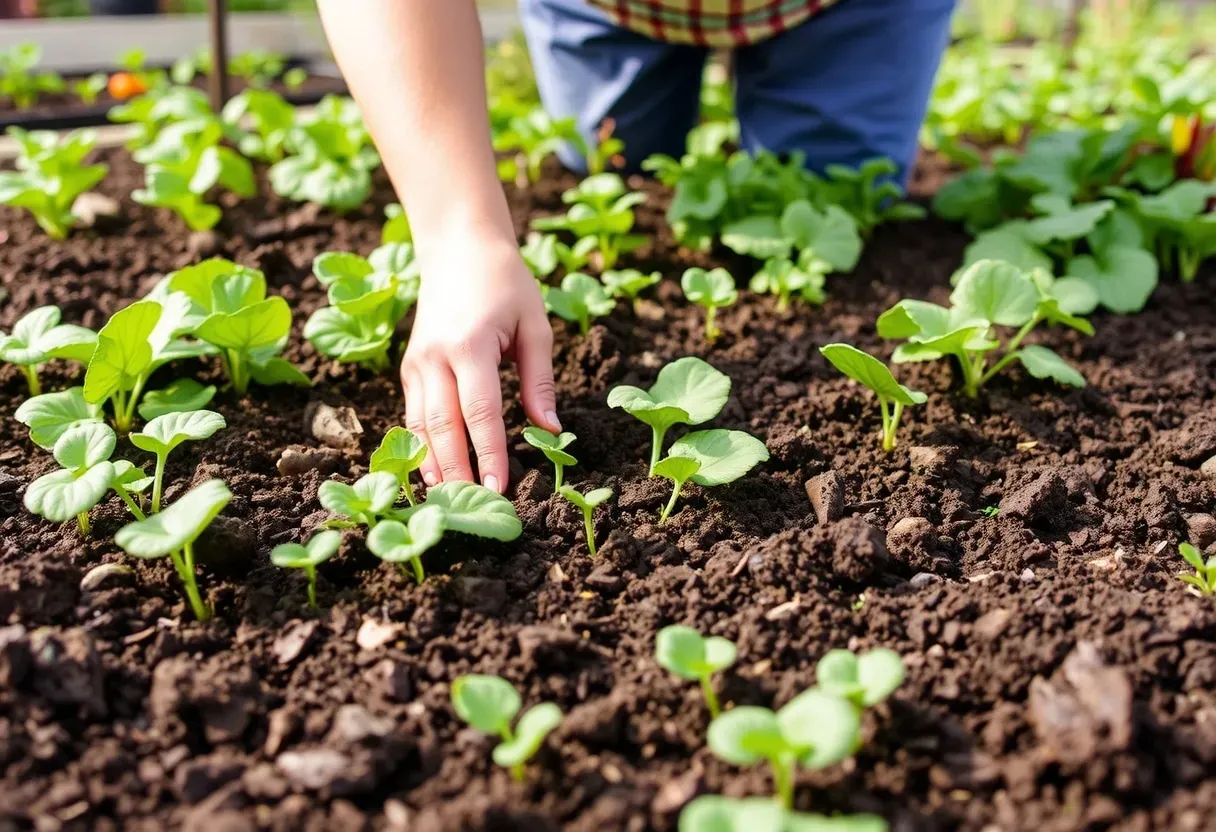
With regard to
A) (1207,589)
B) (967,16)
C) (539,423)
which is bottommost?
(967,16)

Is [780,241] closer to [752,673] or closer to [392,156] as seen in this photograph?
[392,156]

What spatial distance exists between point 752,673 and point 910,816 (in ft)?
0.83

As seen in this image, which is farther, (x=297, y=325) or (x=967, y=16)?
(x=967, y=16)

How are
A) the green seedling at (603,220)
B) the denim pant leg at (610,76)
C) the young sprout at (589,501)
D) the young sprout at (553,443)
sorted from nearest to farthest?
1. the young sprout at (589,501)
2. the young sprout at (553,443)
3. the green seedling at (603,220)
4. the denim pant leg at (610,76)

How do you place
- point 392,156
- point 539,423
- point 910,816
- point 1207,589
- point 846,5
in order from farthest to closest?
point 846,5 → point 392,156 → point 539,423 → point 1207,589 → point 910,816

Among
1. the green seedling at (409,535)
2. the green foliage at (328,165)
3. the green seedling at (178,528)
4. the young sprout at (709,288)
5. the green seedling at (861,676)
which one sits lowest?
the young sprout at (709,288)

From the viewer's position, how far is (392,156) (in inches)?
69.9

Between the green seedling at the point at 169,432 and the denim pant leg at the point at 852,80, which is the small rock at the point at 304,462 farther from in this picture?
the denim pant leg at the point at 852,80

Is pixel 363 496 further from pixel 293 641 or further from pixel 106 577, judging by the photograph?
pixel 106 577

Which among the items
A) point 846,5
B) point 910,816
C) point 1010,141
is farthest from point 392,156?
point 1010,141

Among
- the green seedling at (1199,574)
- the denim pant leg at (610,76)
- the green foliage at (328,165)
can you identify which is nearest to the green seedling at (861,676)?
the green seedling at (1199,574)

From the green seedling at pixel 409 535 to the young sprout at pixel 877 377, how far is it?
0.63 metres

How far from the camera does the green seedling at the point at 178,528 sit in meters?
1.20

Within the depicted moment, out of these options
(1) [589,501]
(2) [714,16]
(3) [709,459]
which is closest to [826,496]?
(3) [709,459]
